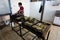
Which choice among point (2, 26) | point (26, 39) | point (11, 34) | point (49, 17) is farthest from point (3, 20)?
point (49, 17)

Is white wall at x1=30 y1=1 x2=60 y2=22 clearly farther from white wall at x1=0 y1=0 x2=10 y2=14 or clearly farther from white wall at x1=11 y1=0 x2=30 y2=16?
white wall at x1=0 y1=0 x2=10 y2=14

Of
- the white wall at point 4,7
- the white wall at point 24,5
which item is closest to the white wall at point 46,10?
the white wall at point 24,5

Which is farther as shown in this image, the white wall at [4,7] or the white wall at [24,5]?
the white wall at [24,5]

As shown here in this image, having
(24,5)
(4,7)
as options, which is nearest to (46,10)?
(24,5)

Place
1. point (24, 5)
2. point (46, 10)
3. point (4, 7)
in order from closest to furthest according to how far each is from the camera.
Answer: point (4, 7) → point (24, 5) → point (46, 10)

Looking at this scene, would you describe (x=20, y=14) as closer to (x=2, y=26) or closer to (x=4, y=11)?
(x=4, y=11)

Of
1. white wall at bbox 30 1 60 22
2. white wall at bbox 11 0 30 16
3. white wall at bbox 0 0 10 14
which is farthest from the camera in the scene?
white wall at bbox 30 1 60 22

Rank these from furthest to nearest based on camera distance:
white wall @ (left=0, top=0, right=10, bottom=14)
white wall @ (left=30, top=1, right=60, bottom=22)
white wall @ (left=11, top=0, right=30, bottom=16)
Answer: white wall @ (left=30, top=1, right=60, bottom=22)
white wall @ (left=11, top=0, right=30, bottom=16)
white wall @ (left=0, top=0, right=10, bottom=14)

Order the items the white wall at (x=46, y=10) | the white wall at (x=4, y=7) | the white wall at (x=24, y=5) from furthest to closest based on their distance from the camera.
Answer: the white wall at (x=46, y=10), the white wall at (x=24, y=5), the white wall at (x=4, y=7)

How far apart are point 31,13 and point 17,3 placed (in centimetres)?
102

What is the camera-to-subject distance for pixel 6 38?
7.87ft

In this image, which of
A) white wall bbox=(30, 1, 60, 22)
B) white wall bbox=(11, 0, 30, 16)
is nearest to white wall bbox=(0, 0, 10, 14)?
white wall bbox=(11, 0, 30, 16)

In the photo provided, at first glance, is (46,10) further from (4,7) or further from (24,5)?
(4,7)

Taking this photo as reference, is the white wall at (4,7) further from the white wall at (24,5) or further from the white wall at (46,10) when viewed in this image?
the white wall at (46,10)
